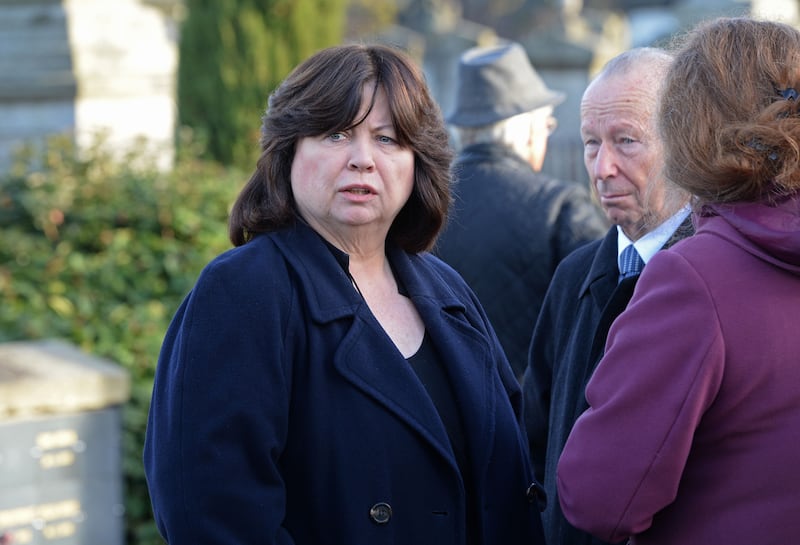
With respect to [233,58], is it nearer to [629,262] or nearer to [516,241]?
[516,241]

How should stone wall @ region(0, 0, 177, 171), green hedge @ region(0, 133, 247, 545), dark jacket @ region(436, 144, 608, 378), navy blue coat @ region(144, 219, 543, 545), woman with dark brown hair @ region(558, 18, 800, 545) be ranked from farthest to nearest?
stone wall @ region(0, 0, 177, 171), green hedge @ region(0, 133, 247, 545), dark jacket @ region(436, 144, 608, 378), navy blue coat @ region(144, 219, 543, 545), woman with dark brown hair @ region(558, 18, 800, 545)

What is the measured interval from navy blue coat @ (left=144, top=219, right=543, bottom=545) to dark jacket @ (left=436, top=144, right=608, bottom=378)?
1429mm

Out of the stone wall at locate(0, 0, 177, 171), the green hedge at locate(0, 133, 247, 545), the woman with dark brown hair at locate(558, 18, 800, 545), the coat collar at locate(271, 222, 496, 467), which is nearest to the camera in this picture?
the woman with dark brown hair at locate(558, 18, 800, 545)

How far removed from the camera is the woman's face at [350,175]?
95.7 inches

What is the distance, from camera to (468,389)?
2.52 metres

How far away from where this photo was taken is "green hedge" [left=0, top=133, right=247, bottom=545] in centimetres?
501

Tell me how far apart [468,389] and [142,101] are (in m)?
8.31

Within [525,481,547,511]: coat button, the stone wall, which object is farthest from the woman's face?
the stone wall

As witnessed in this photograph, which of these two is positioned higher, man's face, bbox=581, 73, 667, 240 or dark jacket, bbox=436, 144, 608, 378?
man's face, bbox=581, 73, 667, 240

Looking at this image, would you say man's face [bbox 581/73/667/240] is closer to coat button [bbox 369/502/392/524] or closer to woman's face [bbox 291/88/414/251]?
woman's face [bbox 291/88/414/251]

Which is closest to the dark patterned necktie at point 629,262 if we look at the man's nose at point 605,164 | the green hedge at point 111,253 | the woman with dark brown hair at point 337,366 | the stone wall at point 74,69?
the man's nose at point 605,164

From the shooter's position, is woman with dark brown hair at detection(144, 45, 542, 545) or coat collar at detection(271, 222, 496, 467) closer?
woman with dark brown hair at detection(144, 45, 542, 545)

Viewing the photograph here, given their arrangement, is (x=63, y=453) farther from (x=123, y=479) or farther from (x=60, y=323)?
(x=60, y=323)

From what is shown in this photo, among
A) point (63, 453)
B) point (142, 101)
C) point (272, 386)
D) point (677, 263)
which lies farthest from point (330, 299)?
point (142, 101)
